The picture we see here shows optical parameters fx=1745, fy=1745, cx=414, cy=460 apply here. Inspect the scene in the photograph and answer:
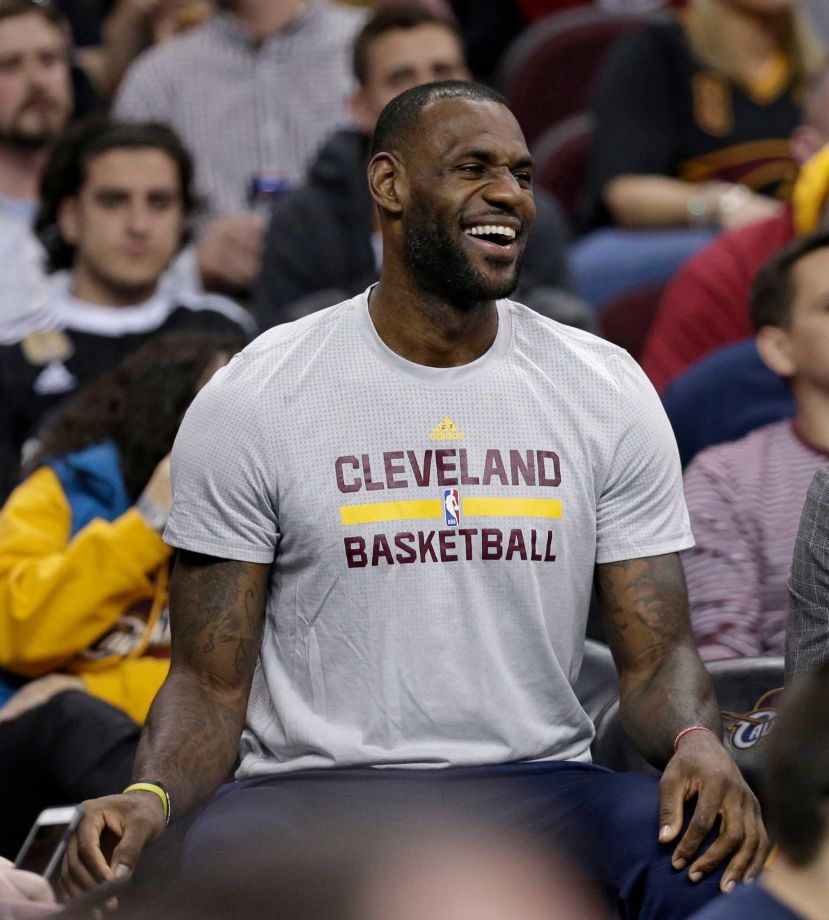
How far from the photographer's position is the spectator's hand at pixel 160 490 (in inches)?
123

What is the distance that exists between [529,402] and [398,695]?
1.55 ft

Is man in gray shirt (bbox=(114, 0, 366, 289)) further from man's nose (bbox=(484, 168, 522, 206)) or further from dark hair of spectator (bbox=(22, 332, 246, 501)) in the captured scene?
man's nose (bbox=(484, 168, 522, 206))

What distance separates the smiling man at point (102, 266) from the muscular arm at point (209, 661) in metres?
1.87

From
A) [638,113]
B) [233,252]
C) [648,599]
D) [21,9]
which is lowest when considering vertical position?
[648,599]

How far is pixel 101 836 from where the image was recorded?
2.21 m

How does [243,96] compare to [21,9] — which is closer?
[21,9]

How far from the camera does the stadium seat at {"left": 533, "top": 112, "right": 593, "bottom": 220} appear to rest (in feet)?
18.4

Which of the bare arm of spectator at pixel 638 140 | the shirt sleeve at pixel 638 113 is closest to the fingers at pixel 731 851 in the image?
the bare arm of spectator at pixel 638 140

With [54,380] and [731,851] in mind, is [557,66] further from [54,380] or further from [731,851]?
[731,851]

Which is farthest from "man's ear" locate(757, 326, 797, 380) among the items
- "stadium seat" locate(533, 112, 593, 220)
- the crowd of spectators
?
"stadium seat" locate(533, 112, 593, 220)

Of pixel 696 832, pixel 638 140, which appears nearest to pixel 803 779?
pixel 696 832

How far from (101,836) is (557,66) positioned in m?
4.34

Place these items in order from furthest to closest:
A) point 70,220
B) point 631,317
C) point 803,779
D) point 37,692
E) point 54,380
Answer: point 70,220
point 631,317
point 54,380
point 37,692
point 803,779

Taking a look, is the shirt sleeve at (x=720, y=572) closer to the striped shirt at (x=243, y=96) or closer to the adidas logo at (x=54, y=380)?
the adidas logo at (x=54, y=380)
